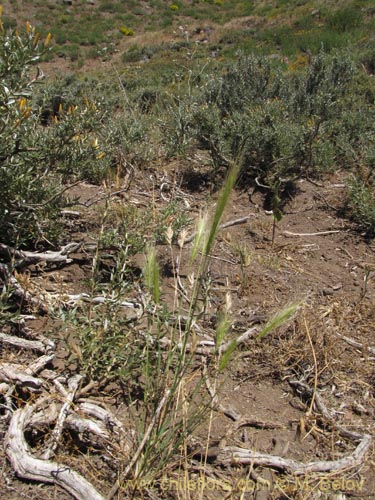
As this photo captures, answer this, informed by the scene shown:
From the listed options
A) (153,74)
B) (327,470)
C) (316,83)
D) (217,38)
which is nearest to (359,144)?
(316,83)

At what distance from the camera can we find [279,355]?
2.61 m

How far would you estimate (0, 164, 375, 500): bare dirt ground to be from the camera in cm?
196

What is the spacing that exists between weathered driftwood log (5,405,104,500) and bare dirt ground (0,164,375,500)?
0.04 m

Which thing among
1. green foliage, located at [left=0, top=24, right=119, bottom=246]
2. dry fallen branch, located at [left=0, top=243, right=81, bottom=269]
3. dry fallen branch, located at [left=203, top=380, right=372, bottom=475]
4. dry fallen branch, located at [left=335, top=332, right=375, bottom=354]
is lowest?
dry fallen branch, located at [left=335, top=332, right=375, bottom=354]

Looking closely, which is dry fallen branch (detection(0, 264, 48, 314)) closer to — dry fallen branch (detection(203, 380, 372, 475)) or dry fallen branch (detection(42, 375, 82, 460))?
dry fallen branch (detection(42, 375, 82, 460))

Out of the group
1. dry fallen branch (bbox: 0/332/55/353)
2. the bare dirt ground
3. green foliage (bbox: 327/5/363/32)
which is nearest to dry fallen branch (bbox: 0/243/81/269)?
the bare dirt ground

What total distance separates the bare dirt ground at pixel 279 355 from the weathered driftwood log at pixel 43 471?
0.04 m

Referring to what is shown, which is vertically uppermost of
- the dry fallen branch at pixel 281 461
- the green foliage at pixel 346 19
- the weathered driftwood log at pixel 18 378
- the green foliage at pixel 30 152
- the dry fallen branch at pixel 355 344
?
the green foliage at pixel 30 152

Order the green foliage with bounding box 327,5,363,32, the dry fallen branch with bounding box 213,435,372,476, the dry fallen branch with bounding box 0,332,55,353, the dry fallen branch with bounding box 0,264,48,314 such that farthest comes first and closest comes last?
the green foliage with bounding box 327,5,363,32 → the dry fallen branch with bounding box 0,264,48,314 → the dry fallen branch with bounding box 0,332,55,353 → the dry fallen branch with bounding box 213,435,372,476

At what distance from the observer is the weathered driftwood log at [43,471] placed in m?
1.75

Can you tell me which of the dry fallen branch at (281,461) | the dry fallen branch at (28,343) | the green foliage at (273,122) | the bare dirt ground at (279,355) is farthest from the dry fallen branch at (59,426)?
the green foliage at (273,122)

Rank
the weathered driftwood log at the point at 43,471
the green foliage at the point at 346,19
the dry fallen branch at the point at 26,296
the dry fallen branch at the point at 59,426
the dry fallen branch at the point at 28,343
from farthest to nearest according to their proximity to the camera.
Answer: the green foliage at the point at 346,19, the dry fallen branch at the point at 26,296, the dry fallen branch at the point at 28,343, the dry fallen branch at the point at 59,426, the weathered driftwood log at the point at 43,471

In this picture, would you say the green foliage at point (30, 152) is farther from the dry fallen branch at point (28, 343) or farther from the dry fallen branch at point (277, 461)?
the dry fallen branch at point (277, 461)

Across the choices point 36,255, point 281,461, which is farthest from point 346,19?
point 281,461
